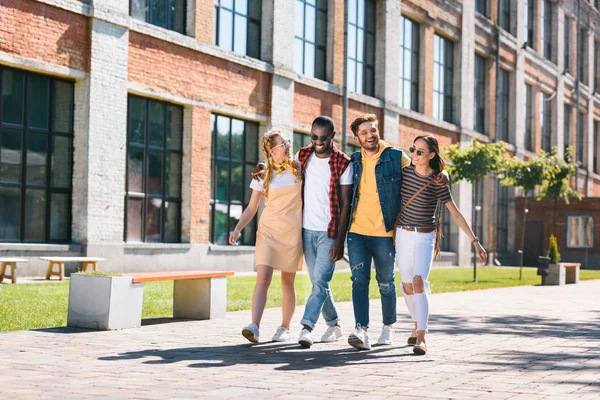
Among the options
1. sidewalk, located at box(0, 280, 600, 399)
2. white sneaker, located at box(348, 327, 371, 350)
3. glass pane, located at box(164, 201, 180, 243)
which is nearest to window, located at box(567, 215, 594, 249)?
glass pane, located at box(164, 201, 180, 243)

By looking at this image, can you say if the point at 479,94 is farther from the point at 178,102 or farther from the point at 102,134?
the point at 102,134

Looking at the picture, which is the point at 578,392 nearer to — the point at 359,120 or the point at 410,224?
the point at 410,224

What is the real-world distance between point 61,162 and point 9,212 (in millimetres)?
1591

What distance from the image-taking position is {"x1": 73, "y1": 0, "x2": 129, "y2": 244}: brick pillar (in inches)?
759

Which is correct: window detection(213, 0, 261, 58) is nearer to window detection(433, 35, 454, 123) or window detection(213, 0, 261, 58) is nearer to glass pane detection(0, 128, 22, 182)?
glass pane detection(0, 128, 22, 182)

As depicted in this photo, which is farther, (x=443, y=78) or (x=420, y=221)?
(x=443, y=78)

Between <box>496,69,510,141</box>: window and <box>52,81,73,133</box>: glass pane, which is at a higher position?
<box>496,69,510,141</box>: window

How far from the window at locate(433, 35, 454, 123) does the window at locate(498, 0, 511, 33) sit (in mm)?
5970

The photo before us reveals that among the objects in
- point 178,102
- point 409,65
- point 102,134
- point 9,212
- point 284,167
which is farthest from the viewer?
point 409,65

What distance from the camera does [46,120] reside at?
18.9m

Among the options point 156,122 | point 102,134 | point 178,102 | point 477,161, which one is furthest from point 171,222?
point 477,161

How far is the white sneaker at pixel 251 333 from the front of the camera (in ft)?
26.3

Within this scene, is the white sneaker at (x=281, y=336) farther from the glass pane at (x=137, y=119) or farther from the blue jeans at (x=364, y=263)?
the glass pane at (x=137, y=119)

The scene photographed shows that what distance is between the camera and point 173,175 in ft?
73.6
